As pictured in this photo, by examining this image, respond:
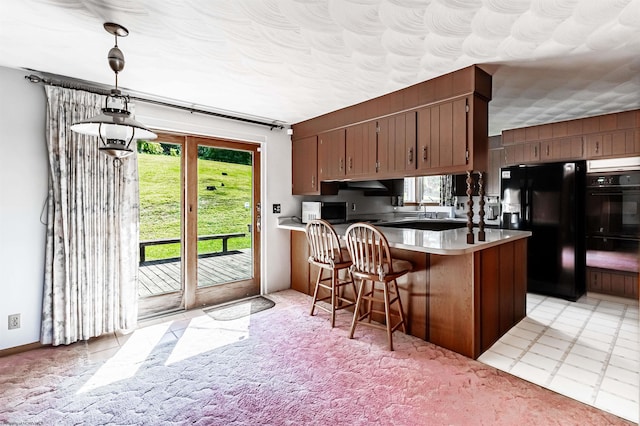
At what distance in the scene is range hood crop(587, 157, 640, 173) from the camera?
367 centimetres

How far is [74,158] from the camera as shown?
2715mm

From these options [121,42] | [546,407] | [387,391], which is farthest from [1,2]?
[546,407]

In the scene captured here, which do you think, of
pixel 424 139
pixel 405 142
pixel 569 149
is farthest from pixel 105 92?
pixel 569 149

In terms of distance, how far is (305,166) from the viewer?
4.31 metres

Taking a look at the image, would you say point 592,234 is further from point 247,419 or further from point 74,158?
point 74,158

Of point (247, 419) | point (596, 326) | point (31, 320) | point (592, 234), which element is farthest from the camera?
point (592, 234)

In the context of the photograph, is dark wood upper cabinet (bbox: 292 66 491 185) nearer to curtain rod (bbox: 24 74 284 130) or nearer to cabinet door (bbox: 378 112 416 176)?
cabinet door (bbox: 378 112 416 176)

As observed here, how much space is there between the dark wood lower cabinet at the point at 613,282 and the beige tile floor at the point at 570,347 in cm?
12

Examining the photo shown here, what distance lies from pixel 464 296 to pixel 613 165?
122 inches

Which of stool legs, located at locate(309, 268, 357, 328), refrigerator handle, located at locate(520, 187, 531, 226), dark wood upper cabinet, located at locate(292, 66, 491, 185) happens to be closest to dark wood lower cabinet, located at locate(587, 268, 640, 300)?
refrigerator handle, located at locate(520, 187, 531, 226)

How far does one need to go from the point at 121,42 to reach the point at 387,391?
3.03 metres

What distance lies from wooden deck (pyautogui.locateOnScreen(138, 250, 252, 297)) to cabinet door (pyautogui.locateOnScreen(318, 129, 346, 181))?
1533 mm

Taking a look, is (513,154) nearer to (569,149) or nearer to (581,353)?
(569,149)

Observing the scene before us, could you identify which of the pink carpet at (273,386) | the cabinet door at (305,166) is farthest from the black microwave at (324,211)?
the pink carpet at (273,386)
